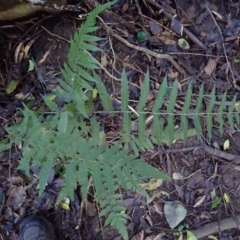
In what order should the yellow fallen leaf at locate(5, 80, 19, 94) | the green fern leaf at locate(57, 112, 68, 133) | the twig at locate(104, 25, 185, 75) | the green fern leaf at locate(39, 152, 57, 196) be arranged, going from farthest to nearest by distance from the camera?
the twig at locate(104, 25, 185, 75)
the yellow fallen leaf at locate(5, 80, 19, 94)
the green fern leaf at locate(57, 112, 68, 133)
the green fern leaf at locate(39, 152, 57, 196)

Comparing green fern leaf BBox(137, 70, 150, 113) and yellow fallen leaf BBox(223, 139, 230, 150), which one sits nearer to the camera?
green fern leaf BBox(137, 70, 150, 113)

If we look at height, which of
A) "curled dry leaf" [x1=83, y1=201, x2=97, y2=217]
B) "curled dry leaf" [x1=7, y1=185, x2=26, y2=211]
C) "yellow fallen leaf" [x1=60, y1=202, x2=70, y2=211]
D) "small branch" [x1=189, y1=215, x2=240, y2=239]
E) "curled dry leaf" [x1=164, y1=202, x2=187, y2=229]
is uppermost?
"curled dry leaf" [x1=7, y1=185, x2=26, y2=211]

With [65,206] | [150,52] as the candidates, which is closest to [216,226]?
[65,206]

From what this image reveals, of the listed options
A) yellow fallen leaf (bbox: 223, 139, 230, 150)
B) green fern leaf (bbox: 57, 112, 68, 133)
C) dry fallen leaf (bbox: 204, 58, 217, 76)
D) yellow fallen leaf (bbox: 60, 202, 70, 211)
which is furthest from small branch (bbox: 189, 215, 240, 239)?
green fern leaf (bbox: 57, 112, 68, 133)

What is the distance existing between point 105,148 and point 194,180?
1.09 m

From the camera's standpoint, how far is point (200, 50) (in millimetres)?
2357

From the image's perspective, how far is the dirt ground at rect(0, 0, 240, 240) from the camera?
216 cm

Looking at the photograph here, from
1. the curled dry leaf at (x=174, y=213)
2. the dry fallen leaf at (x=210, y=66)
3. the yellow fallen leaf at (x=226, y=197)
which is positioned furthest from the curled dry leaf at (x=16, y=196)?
the dry fallen leaf at (x=210, y=66)

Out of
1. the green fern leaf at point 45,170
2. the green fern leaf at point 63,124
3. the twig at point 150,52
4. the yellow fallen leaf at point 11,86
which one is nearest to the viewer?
the green fern leaf at point 45,170

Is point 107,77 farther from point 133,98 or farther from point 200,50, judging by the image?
point 200,50

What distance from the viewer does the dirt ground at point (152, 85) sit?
7.10 feet

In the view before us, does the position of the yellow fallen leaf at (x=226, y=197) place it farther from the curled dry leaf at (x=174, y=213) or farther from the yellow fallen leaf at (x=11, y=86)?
the yellow fallen leaf at (x=11, y=86)

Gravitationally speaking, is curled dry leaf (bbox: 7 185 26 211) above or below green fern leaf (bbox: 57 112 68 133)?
below

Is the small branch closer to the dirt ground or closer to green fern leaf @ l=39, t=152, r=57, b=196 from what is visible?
the dirt ground
